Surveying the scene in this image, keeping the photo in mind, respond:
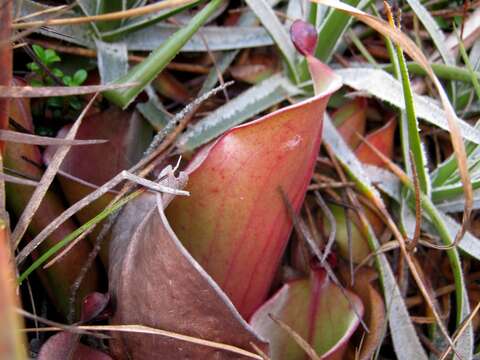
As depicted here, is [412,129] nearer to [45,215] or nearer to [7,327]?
[45,215]

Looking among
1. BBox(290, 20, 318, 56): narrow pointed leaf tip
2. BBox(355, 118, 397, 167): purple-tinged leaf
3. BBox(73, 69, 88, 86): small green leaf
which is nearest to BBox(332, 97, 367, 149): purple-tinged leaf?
BBox(355, 118, 397, 167): purple-tinged leaf

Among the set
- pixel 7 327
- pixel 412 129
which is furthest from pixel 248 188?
pixel 7 327

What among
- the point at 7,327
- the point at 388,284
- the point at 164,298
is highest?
the point at 7,327

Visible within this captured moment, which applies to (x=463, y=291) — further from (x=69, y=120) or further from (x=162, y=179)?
(x=69, y=120)

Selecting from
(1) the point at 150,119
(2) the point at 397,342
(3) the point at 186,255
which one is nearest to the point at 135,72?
(1) the point at 150,119

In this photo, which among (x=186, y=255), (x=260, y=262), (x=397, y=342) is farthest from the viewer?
(x=397, y=342)

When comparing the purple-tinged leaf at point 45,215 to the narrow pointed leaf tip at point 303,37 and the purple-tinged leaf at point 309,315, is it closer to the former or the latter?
the purple-tinged leaf at point 309,315
